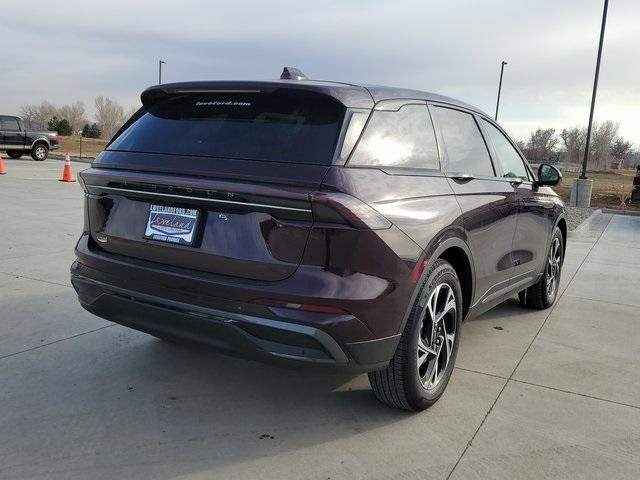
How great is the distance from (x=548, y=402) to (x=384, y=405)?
3.21ft

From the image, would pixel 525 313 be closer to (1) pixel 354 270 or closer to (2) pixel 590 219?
(1) pixel 354 270

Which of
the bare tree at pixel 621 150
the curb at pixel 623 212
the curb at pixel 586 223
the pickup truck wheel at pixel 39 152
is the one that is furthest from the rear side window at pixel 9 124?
the bare tree at pixel 621 150

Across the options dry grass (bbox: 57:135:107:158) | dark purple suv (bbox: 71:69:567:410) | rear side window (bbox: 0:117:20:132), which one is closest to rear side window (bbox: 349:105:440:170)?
dark purple suv (bbox: 71:69:567:410)

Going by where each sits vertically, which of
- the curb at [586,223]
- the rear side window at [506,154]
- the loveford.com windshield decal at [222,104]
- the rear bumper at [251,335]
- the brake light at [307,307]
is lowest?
the curb at [586,223]

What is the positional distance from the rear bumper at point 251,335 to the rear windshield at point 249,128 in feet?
2.44

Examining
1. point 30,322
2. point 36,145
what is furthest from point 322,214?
point 36,145

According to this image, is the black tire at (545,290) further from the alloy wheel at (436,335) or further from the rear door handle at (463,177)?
the alloy wheel at (436,335)

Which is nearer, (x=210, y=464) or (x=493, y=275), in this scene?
(x=210, y=464)

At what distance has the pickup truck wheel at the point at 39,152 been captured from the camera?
2500 centimetres

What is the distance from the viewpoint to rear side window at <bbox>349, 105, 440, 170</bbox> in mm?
2799

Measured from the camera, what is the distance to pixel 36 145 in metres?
25.0

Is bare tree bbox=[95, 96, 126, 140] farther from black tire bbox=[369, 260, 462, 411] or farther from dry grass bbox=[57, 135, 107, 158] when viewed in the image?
black tire bbox=[369, 260, 462, 411]

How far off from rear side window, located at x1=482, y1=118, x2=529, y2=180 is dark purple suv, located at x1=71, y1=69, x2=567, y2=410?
95cm

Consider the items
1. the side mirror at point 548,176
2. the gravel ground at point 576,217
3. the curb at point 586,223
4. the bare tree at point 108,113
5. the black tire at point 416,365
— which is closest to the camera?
the black tire at point 416,365
